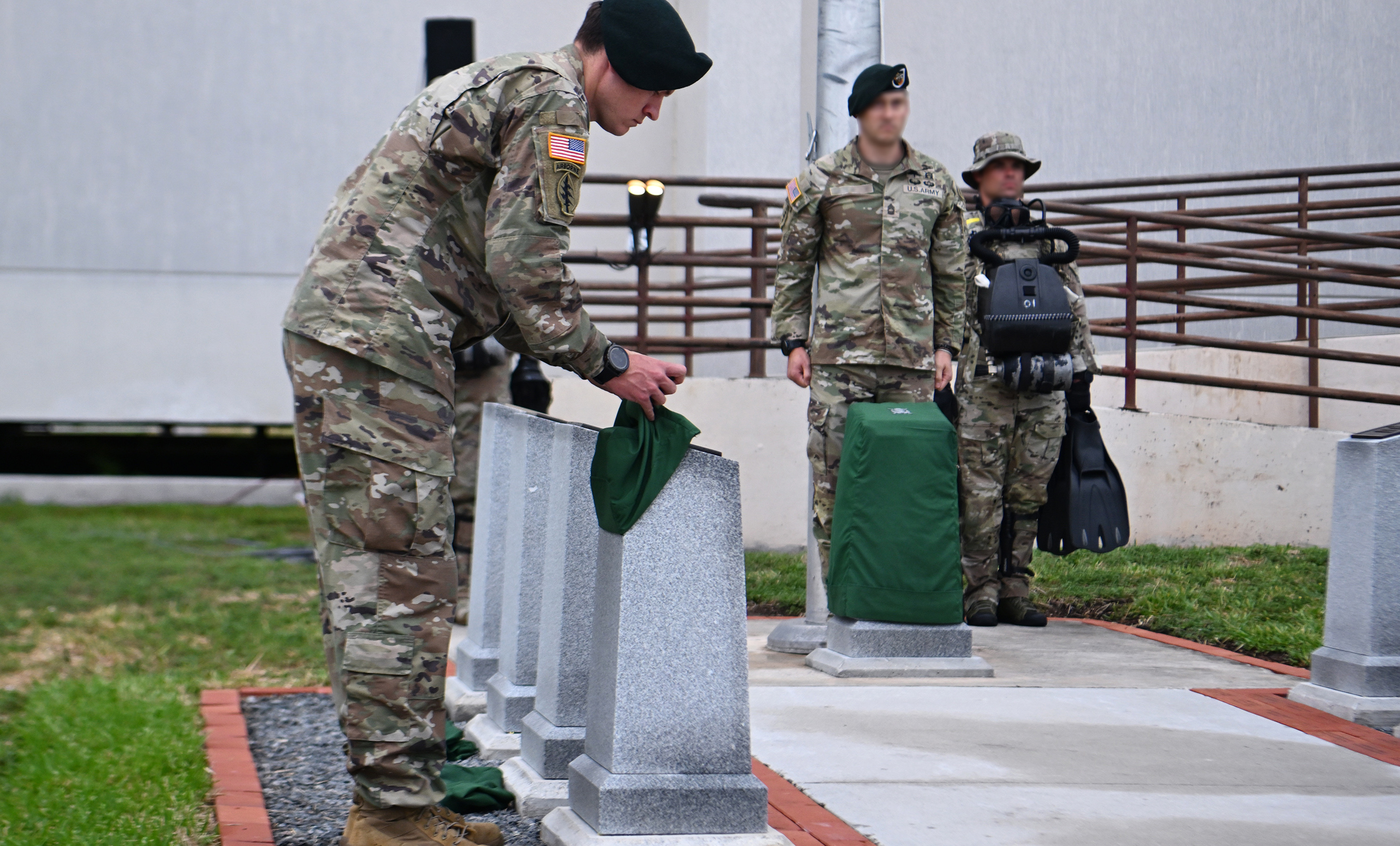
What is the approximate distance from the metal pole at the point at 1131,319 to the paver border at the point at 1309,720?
4.19 meters

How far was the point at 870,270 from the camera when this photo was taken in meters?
5.20

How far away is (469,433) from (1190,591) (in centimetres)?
355

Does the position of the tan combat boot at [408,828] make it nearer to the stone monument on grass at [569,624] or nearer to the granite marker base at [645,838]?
the granite marker base at [645,838]

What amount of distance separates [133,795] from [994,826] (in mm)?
2158

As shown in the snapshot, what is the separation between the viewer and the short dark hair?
9.25ft

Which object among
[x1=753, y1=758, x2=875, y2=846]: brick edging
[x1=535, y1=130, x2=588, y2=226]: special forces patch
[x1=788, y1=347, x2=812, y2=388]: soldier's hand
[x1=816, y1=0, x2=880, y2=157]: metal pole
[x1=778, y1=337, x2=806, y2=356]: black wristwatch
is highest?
[x1=816, y1=0, x2=880, y2=157]: metal pole

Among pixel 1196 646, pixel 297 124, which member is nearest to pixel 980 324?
pixel 1196 646

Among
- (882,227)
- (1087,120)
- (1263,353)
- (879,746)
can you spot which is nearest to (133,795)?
(879,746)

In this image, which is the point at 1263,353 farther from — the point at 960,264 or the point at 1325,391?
the point at 960,264

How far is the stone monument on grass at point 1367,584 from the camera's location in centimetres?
420

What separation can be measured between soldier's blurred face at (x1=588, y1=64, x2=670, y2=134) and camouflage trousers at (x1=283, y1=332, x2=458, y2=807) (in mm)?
708

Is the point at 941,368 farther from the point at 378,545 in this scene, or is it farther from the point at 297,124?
the point at 297,124

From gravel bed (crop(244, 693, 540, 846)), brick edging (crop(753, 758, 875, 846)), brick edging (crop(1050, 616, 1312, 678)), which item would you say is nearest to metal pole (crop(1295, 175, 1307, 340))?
brick edging (crop(1050, 616, 1312, 678))

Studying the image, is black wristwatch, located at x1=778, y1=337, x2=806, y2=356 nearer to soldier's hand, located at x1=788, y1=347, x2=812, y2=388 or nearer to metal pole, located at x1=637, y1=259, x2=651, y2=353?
soldier's hand, located at x1=788, y1=347, x2=812, y2=388
